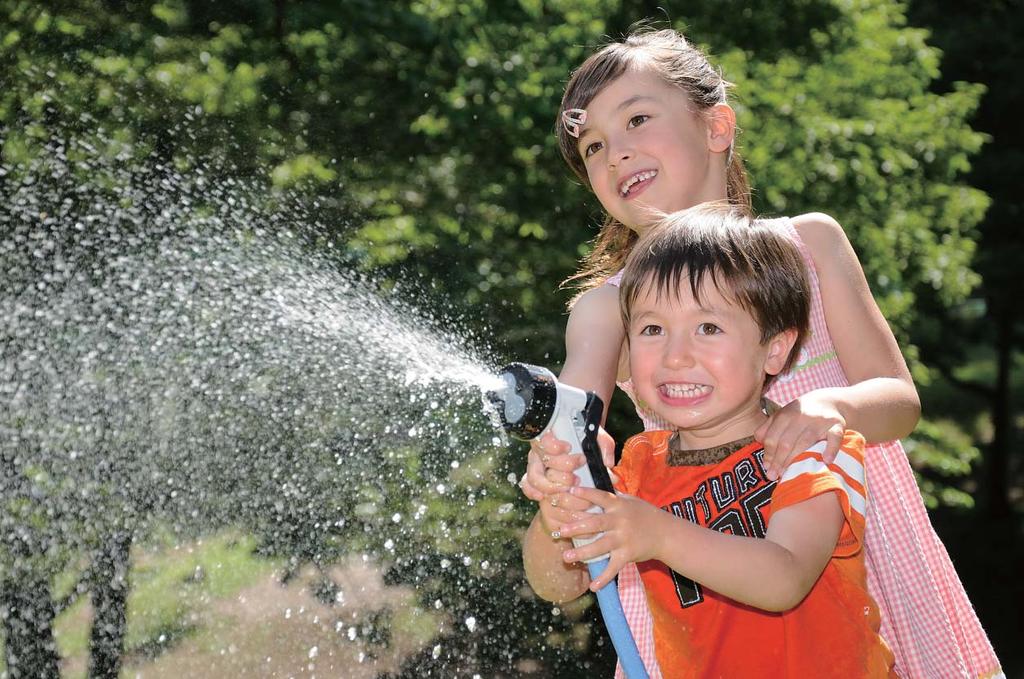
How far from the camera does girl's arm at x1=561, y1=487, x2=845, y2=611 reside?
1642 millimetres

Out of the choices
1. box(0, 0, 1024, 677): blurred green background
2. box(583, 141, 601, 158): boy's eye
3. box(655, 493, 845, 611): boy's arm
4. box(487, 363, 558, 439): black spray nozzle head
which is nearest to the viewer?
box(487, 363, 558, 439): black spray nozzle head

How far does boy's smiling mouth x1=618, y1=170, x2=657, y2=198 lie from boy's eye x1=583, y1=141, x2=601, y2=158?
0.40ft

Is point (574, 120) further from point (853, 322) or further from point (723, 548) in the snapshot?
point (723, 548)

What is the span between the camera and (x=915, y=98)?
7000 mm

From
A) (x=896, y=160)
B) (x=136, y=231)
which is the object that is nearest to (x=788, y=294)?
(x=136, y=231)

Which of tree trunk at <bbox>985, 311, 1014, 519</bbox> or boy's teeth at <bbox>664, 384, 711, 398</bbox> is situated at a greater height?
boy's teeth at <bbox>664, 384, 711, 398</bbox>

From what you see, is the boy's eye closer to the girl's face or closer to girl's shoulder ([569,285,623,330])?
the girl's face

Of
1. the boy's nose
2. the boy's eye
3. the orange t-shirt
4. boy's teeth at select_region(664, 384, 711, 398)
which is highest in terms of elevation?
the boy's nose

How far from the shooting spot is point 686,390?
1.90 metres

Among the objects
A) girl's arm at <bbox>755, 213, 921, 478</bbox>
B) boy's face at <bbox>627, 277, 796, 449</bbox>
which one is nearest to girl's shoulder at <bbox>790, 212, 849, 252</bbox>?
girl's arm at <bbox>755, 213, 921, 478</bbox>

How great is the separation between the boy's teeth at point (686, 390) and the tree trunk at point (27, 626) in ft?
10.2

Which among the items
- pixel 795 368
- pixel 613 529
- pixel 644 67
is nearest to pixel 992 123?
pixel 644 67

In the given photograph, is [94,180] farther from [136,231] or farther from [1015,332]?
[1015,332]

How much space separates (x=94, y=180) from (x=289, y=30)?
1.00 m
